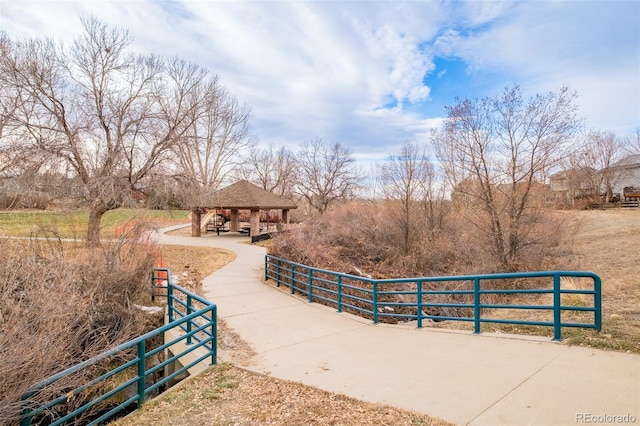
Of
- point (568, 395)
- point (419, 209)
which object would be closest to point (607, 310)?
point (568, 395)

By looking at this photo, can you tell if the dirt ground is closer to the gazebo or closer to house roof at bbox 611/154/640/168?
the gazebo

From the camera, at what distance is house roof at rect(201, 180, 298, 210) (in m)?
26.7

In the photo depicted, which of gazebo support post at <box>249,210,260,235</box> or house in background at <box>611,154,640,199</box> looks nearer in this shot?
gazebo support post at <box>249,210,260,235</box>

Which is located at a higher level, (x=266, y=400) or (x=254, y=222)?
(x=254, y=222)

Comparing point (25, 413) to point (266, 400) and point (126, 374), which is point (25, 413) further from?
point (126, 374)

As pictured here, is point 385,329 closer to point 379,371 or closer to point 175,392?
point 379,371

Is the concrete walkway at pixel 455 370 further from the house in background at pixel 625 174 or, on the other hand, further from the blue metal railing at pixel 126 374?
the house in background at pixel 625 174

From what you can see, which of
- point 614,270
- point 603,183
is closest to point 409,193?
point 614,270

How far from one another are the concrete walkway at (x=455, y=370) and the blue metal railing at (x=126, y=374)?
35.5 inches

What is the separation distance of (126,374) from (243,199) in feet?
67.0

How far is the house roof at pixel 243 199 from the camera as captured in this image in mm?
26734

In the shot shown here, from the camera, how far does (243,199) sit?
27438 millimetres

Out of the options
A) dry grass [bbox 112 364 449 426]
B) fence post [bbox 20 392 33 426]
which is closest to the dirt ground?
dry grass [bbox 112 364 449 426]

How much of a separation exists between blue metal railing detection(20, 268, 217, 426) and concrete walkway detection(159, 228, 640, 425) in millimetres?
903
